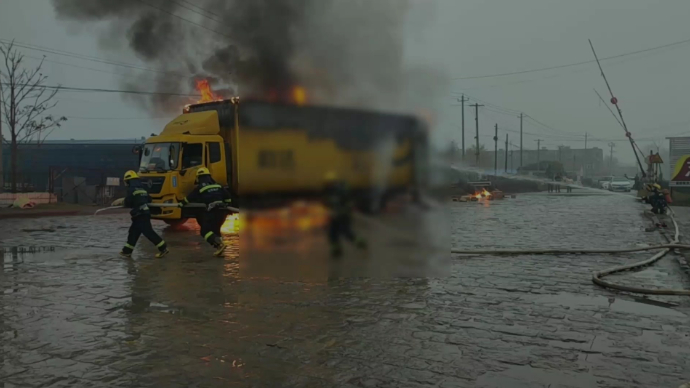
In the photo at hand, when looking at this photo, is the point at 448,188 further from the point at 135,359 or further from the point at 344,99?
the point at 135,359

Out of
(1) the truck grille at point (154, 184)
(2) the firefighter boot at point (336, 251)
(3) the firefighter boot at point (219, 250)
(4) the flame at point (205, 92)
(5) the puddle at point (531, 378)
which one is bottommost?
(5) the puddle at point (531, 378)

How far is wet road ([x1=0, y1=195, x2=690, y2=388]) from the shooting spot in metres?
3.94

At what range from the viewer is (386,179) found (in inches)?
145

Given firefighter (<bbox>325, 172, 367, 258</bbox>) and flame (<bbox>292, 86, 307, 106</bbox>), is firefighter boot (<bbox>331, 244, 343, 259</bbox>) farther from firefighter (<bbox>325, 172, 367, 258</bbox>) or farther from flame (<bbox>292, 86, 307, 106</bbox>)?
flame (<bbox>292, 86, 307, 106</bbox>)

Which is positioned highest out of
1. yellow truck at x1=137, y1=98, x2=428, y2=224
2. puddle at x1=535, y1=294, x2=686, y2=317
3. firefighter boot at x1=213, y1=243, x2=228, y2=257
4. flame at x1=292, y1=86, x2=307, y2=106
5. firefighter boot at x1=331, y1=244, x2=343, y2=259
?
flame at x1=292, y1=86, x2=307, y2=106

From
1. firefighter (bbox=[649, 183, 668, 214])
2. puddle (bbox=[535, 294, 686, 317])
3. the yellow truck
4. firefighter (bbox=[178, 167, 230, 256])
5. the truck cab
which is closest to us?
the yellow truck

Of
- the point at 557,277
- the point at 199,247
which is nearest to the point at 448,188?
the point at 557,277

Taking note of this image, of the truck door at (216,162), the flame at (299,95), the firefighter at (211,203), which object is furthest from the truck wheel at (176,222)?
the flame at (299,95)

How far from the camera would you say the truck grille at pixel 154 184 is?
12.5 metres

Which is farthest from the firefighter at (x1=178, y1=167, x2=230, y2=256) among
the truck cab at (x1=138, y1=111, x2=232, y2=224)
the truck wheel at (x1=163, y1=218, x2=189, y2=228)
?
the truck wheel at (x1=163, y1=218, x2=189, y2=228)

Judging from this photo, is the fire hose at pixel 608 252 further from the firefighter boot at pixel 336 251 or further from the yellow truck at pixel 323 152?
the yellow truck at pixel 323 152

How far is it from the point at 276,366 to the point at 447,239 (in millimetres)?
1577

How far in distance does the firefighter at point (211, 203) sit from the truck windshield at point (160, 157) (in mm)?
3704

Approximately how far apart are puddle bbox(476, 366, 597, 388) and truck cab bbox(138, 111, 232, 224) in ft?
29.8
